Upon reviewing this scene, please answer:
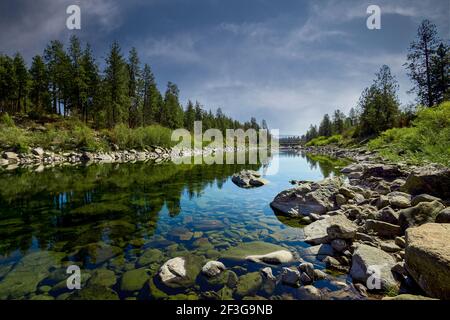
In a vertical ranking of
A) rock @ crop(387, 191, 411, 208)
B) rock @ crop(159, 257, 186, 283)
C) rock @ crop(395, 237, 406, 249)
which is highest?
rock @ crop(387, 191, 411, 208)

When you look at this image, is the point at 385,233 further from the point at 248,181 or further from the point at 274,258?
the point at 248,181

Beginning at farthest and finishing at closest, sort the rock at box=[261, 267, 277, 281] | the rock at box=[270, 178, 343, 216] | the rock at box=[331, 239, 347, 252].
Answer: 1. the rock at box=[270, 178, 343, 216]
2. the rock at box=[331, 239, 347, 252]
3. the rock at box=[261, 267, 277, 281]

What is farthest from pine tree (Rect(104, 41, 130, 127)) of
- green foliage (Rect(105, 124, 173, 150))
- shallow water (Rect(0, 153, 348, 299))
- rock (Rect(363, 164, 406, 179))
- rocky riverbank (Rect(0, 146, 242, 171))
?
rock (Rect(363, 164, 406, 179))

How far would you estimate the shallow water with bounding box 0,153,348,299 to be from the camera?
139 inches

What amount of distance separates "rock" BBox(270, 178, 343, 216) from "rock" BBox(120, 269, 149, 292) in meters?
4.88

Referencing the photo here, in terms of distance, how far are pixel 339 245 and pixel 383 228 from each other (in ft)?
4.08

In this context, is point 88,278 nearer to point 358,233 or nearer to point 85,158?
point 358,233

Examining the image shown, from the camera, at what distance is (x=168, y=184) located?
41.6 ft

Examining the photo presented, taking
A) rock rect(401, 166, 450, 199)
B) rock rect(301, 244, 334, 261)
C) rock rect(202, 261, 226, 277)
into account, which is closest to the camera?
rock rect(202, 261, 226, 277)

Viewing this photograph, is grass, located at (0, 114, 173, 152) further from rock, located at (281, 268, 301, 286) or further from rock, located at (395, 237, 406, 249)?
rock, located at (395, 237, 406, 249)

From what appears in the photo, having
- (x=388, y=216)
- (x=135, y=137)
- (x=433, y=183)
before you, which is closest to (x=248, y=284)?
(x=388, y=216)
